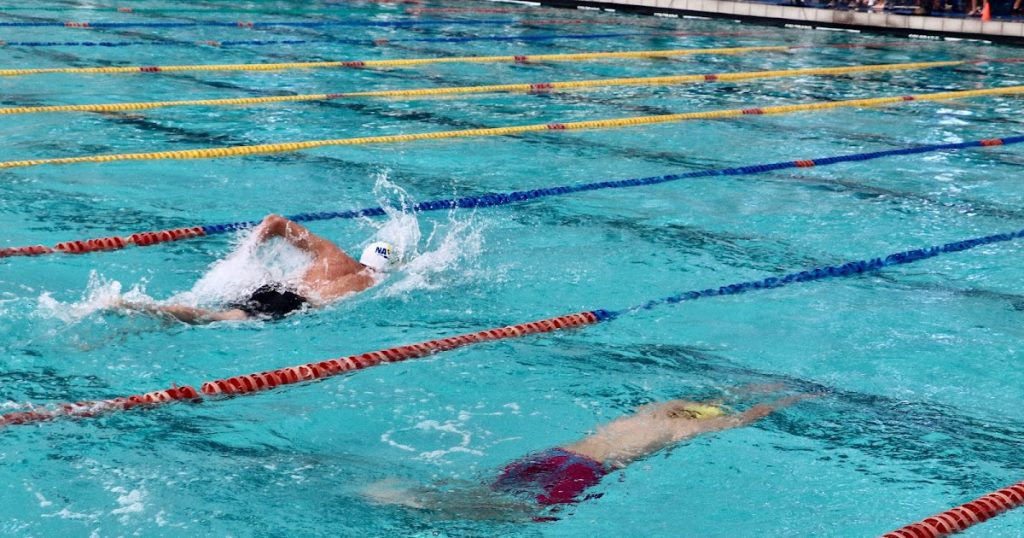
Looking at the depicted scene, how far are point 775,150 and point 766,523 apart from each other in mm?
5522

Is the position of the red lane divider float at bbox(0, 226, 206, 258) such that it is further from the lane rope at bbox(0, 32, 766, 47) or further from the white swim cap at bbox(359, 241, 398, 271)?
the lane rope at bbox(0, 32, 766, 47)

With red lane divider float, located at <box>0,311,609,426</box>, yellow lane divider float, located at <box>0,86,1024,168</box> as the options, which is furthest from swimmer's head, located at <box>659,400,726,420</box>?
yellow lane divider float, located at <box>0,86,1024,168</box>

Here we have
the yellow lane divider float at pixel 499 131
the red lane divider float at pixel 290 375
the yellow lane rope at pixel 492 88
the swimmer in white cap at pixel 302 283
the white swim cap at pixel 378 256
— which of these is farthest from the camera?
the yellow lane rope at pixel 492 88

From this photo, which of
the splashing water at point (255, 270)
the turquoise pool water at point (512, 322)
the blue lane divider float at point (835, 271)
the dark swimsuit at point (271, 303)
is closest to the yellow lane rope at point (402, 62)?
the turquoise pool water at point (512, 322)

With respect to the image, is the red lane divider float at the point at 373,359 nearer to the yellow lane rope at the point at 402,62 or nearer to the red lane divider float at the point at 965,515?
the red lane divider float at the point at 965,515

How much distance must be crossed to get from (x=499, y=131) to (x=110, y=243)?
12.3ft

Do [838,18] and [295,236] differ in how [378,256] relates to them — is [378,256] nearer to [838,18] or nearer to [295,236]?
[295,236]

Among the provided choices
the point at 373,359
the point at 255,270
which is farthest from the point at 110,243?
the point at 373,359

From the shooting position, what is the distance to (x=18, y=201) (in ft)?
21.9

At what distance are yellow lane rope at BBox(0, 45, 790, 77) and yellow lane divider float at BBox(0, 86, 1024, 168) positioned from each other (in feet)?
10.5

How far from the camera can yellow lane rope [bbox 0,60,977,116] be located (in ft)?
31.1

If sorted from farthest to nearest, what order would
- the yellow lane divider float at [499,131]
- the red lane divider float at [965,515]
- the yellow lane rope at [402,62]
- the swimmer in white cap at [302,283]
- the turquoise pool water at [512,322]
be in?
1. the yellow lane rope at [402,62]
2. the yellow lane divider float at [499,131]
3. the swimmer in white cap at [302,283]
4. the turquoise pool water at [512,322]
5. the red lane divider float at [965,515]

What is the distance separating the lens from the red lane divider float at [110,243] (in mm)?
5828

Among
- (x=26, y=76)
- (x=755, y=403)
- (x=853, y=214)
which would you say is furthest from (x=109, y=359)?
(x=26, y=76)
